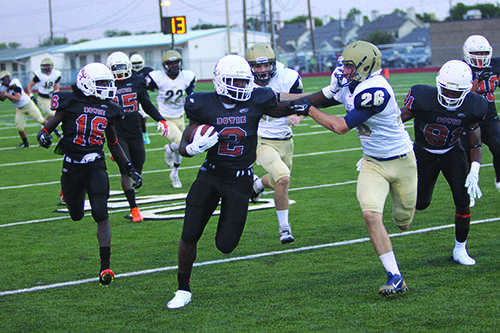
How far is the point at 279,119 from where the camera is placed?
7.44 metres

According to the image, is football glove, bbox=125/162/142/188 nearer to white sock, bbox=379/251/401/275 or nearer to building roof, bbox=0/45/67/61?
white sock, bbox=379/251/401/275

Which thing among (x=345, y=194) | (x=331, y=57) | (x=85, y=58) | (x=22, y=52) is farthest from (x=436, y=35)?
(x=345, y=194)

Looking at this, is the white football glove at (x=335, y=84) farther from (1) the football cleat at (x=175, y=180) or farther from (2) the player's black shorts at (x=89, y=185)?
(1) the football cleat at (x=175, y=180)

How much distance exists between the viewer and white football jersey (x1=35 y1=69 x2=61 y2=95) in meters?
17.4

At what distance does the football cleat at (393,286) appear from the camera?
4934mm

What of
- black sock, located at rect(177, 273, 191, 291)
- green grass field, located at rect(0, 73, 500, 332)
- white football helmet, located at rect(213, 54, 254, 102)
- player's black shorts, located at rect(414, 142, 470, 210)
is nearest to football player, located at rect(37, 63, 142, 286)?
green grass field, located at rect(0, 73, 500, 332)

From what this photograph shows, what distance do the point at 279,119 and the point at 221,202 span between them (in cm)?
252

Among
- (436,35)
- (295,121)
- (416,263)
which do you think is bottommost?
(416,263)

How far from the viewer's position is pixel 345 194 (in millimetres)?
9211

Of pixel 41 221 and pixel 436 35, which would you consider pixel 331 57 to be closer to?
pixel 436 35

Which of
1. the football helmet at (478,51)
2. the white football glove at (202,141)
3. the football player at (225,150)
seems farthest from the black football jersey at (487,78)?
the white football glove at (202,141)

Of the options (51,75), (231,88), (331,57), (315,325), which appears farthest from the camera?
(331,57)

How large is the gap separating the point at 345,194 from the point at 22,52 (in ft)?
202

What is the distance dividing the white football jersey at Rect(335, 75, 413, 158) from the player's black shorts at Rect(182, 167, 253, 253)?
1.01m
